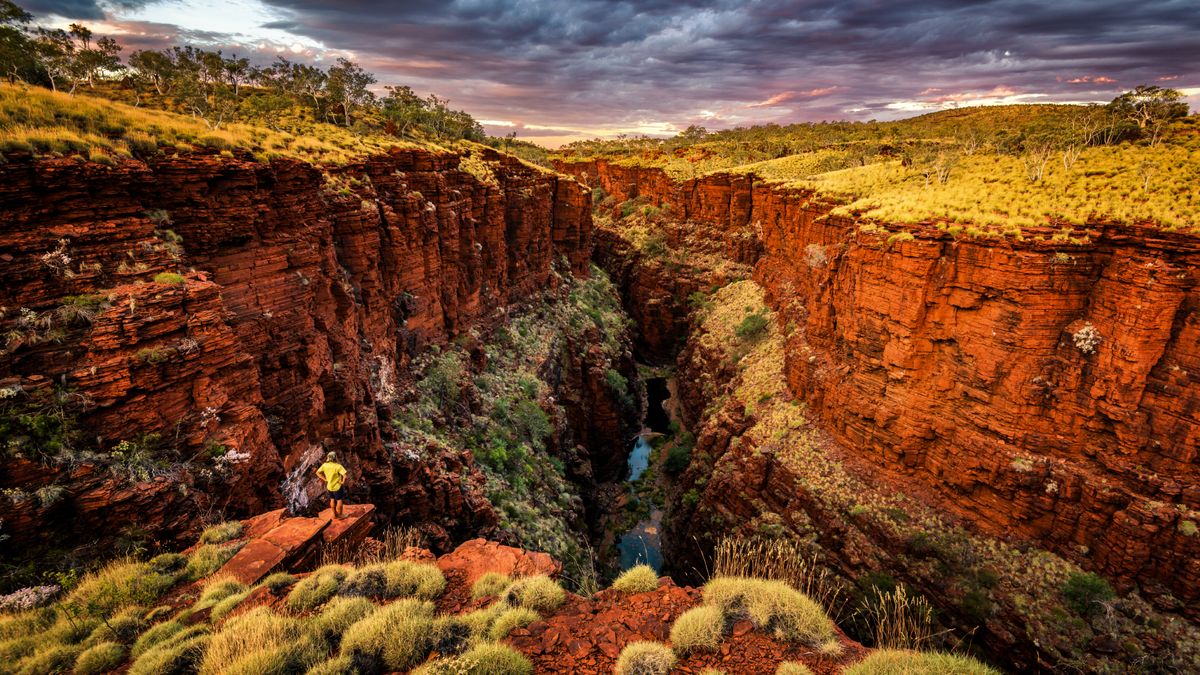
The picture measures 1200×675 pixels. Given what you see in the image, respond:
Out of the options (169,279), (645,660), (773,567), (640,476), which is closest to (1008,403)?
(773,567)

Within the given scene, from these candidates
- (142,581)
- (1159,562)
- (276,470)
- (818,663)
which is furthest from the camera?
(1159,562)

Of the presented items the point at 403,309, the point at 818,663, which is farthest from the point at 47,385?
the point at 403,309

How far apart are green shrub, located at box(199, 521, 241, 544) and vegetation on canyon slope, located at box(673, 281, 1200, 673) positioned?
34.3 ft

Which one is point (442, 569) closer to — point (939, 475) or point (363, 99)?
point (939, 475)

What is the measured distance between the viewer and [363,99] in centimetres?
3659

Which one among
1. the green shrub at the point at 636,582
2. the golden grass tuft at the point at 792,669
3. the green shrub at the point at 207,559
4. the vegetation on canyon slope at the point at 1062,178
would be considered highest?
the vegetation on canyon slope at the point at 1062,178

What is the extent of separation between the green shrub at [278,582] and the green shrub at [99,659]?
1.78 meters

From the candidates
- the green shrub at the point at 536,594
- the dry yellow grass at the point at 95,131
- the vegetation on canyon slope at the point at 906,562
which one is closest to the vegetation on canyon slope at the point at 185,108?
the dry yellow grass at the point at 95,131

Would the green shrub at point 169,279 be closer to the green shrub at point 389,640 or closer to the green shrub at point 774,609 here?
the green shrub at point 389,640

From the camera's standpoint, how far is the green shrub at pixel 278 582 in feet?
26.7

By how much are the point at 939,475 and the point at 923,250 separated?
8799mm

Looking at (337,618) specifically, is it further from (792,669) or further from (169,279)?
(169,279)

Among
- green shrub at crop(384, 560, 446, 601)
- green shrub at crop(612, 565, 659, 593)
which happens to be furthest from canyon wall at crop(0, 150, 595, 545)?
green shrub at crop(612, 565, 659, 593)

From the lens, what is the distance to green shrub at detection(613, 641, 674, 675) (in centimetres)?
634
